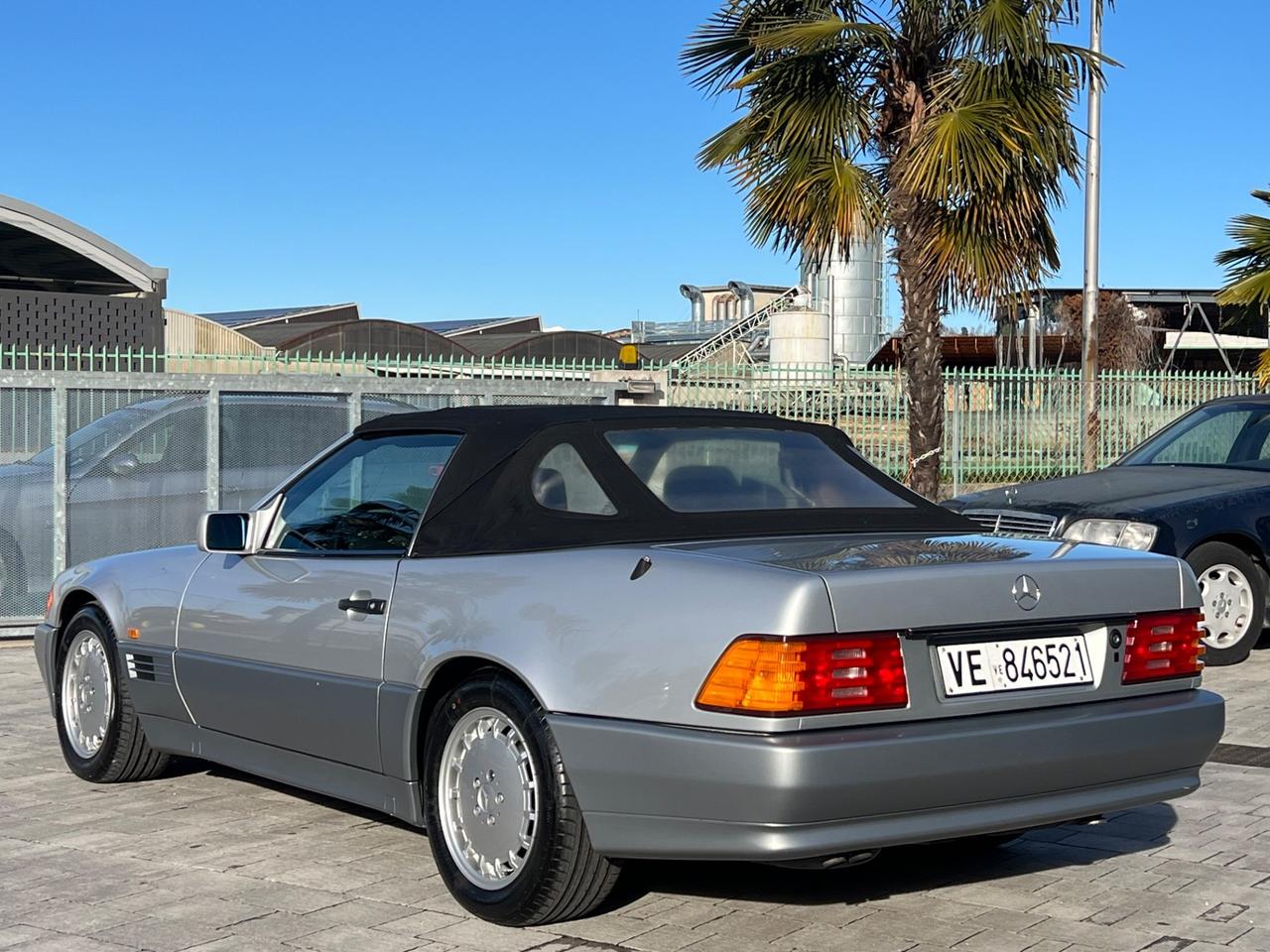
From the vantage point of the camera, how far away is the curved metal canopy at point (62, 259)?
2017cm

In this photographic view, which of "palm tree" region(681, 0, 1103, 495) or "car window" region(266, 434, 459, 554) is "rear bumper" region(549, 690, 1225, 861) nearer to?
"car window" region(266, 434, 459, 554)

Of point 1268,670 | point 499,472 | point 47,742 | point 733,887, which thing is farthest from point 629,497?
point 1268,670

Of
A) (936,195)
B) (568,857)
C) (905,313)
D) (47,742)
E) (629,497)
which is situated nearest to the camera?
(568,857)

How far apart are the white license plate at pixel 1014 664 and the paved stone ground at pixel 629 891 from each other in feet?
2.28

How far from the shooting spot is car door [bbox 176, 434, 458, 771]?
5066 mm

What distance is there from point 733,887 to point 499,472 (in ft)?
4.71

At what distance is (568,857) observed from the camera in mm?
4344

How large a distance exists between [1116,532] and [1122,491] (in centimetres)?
66

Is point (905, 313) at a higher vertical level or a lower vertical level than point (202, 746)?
higher

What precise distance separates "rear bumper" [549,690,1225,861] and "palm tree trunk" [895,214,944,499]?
950 cm

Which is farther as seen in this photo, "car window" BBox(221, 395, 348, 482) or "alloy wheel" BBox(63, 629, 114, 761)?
"car window" BBox(221, 395, 348, 482)

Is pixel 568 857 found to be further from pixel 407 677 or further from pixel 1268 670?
pixel 1268 670

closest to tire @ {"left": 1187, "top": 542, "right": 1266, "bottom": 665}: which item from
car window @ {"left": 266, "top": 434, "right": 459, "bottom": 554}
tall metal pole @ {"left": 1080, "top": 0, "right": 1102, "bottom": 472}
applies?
car window @ {"left": 266, "top": 434, "right": 459, "bottom": 554}

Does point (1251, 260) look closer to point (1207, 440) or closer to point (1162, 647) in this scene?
point (1207, 440)
